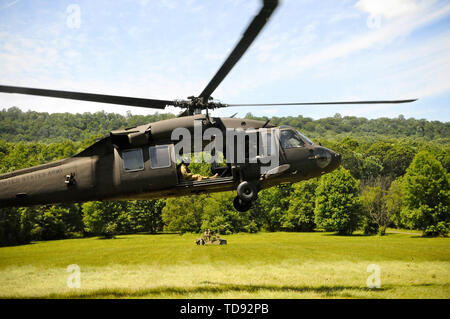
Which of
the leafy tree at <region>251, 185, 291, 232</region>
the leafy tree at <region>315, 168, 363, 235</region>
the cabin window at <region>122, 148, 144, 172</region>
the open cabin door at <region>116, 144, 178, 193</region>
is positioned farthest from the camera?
the leafy tree at <region>251, 185, 291, 232</region>

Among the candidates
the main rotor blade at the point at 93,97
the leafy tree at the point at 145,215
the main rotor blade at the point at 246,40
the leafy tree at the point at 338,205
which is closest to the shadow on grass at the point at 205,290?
the main rotor blade at the point at 93,97

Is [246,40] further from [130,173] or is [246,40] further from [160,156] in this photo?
[130,173]

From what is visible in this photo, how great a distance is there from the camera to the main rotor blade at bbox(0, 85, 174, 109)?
372 inches

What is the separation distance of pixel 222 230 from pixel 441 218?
3560 cm

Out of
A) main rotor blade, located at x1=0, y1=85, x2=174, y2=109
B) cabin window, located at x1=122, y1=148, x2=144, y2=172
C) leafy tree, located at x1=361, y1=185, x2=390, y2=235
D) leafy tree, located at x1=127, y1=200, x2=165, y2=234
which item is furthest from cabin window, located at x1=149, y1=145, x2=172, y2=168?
leafy tree, located at x1=361, y1=185, x2=390, y2=235

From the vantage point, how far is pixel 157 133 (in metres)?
10.9

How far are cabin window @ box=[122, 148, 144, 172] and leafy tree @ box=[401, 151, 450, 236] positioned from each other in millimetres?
56017

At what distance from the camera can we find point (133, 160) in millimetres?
10852

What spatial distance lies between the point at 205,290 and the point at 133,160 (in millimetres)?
5186

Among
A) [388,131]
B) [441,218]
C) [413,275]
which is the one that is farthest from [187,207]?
[388,131]

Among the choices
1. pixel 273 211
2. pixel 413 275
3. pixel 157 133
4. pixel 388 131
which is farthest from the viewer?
pixel 388 131

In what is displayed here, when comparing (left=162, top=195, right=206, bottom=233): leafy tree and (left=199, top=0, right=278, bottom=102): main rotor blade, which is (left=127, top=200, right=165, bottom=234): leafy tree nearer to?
(left=162, top=195, right=206, bottom=233): leafy tree

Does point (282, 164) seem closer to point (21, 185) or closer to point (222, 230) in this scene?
point (21, 185)

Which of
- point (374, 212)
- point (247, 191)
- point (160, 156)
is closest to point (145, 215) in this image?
point (374, 212)
